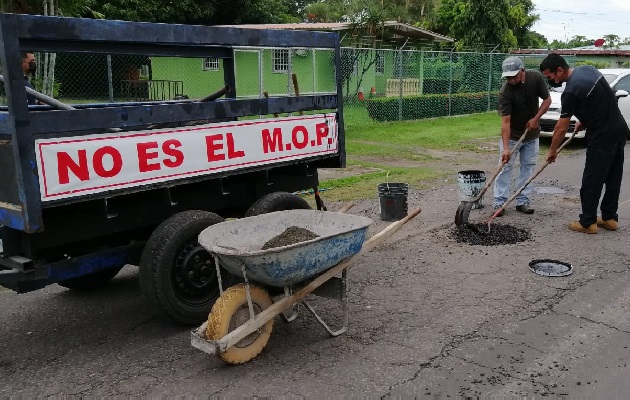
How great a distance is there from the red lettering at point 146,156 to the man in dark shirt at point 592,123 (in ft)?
15.4

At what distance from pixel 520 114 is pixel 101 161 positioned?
18.3ft

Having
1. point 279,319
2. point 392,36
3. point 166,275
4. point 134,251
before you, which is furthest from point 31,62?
point 392,36

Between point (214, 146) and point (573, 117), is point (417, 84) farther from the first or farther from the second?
point (214, 146)

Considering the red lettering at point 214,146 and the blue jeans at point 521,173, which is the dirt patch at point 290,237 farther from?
the blue jeans at point 521,173

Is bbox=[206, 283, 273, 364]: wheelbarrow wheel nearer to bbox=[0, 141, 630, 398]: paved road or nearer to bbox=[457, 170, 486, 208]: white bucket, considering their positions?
bbox=[0, 141, 630, 398]: paved road

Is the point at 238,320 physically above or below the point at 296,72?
below

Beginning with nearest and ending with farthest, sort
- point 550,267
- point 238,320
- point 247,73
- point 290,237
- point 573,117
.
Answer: point 238,320, point 290,237, point 550,267, point 573,117, point 247,73

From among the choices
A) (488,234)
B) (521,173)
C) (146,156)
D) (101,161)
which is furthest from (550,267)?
(101,161)

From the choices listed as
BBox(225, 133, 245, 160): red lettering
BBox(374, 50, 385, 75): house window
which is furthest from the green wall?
BBox(225, 133, 245, 160): red lettering

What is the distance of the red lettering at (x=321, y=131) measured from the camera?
575cm

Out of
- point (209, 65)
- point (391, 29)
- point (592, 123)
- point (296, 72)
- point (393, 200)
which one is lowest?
point (393, 200)

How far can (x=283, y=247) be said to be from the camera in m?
3.66

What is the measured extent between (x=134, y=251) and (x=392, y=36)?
90.4ft

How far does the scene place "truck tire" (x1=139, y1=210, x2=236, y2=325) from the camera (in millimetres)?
A: 4246
